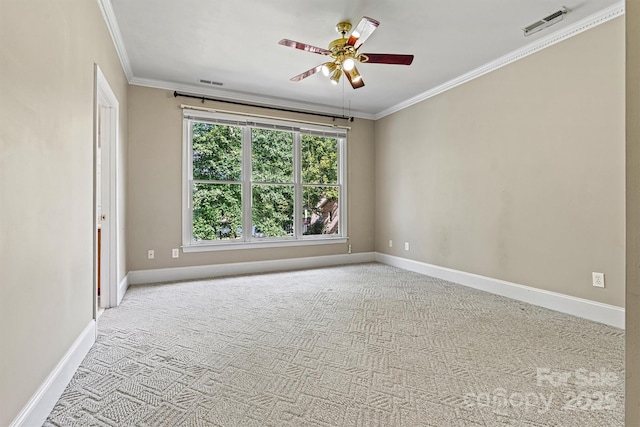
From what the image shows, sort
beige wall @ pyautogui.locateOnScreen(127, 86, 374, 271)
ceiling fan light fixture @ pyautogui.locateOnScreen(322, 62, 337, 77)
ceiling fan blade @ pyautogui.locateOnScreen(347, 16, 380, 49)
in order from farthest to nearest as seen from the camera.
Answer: beige wall @ pyautogui.locateOnScreen(127, 86, 374, 271) < ceiling fan light fixture @ pyautogui.locateOnScreen(322, 62, 337, 77) < ceiling fan blade @ pyautogui.locateOnScreen(347, 16, 380, 49)

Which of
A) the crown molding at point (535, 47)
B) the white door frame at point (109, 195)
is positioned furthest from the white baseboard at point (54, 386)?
the crown molding at point (535, 47)

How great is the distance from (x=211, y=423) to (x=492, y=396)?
148 centimetres

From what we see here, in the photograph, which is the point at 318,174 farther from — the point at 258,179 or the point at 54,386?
the point at 54,386

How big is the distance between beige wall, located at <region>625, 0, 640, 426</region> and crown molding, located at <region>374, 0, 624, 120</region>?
116 inches

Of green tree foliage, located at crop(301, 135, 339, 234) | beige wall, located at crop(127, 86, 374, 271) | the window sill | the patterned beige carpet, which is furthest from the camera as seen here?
green tree foliage, located at crop(301, 135, 339, 234)

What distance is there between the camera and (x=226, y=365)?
2.13 meters

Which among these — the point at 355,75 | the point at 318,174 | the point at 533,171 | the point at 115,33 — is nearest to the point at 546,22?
the point at 533,171

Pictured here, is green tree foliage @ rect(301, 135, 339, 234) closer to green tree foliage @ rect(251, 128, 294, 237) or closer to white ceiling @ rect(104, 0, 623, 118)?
green tree foliage @ rect(251, 128, 294, 237)

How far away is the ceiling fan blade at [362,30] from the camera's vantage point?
2432 mm

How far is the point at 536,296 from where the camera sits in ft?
11.2

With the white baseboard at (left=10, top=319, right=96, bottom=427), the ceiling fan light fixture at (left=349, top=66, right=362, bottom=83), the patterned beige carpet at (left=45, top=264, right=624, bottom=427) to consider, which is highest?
the ceiling fan light fixture at (left=349, top=66, right=362, bottom=83)

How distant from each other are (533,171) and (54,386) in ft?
14.2

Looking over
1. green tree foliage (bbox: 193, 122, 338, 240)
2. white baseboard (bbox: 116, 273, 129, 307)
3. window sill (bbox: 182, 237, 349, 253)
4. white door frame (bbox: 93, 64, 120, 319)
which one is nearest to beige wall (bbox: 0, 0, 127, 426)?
white door frame (bbox: 93, 64, 120, 319)

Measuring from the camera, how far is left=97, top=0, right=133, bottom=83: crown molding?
269 centimetres
